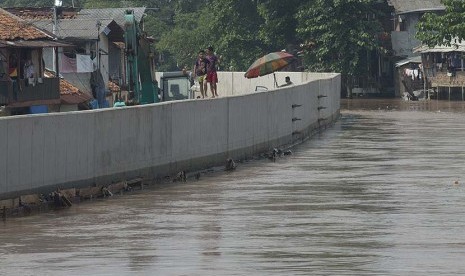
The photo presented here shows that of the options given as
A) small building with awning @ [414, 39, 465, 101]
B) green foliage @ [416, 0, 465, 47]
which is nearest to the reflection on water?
green foliage @ [416, 0, 465, 47]

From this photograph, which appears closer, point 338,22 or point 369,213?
point 369,213

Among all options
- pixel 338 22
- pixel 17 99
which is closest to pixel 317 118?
pixel 17 99

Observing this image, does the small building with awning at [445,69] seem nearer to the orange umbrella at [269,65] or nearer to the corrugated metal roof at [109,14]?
the corrugated metal roof at [109,14]

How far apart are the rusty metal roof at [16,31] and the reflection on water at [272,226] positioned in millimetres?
21188

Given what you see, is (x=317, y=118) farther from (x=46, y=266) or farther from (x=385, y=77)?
(x=385, y=77)

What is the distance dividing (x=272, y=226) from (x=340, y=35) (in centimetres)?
6373

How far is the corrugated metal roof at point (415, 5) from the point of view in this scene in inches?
3408

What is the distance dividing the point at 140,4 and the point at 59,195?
99648 mm

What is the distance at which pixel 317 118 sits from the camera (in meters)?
43.3

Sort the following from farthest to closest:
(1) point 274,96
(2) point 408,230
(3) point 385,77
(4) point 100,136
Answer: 1. (3) point 385,77
2. (1) point 274,96
3. (4) point 100,136
4. (2) point 408,230

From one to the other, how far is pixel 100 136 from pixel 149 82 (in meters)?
24.0

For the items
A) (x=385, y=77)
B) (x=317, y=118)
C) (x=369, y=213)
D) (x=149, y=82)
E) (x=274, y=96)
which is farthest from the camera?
(x=385, y=77)

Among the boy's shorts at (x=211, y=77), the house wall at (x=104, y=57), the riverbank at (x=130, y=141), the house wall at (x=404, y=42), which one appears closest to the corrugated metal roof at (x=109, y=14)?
the house wall at (x=104, y=57)

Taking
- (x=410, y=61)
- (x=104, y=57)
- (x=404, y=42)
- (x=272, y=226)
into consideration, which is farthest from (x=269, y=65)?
(x=404, y=42)
